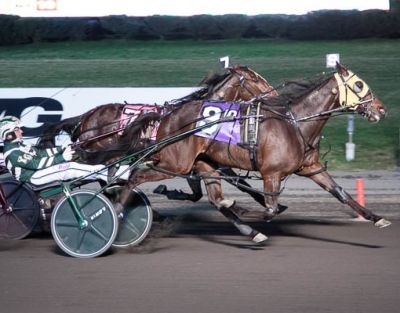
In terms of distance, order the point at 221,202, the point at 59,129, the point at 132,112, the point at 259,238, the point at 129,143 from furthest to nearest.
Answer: the point at 59,129 → the point at 132,112 → the point at 129,143 → the point at 221,202 → the point at 259,238

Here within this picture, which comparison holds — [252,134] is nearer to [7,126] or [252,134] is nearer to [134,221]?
[134,221]

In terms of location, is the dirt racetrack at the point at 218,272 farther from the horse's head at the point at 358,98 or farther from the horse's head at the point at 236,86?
the horse's head at the point at 236,86

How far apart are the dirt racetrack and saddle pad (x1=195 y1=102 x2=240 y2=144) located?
1155 millimetres

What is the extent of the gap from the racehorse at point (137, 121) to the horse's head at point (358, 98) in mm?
1051

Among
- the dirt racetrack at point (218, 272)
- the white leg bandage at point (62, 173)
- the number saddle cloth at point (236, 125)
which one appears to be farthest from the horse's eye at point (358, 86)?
the white leg bandage at point (62, 173)

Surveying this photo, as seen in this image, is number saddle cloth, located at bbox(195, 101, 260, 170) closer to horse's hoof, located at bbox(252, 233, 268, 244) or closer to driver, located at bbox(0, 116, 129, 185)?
horse's hoof, located at bbox(252, 233, 268, 244)

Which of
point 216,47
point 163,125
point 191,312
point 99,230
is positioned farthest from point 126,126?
point 216,47

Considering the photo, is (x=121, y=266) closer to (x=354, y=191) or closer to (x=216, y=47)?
(x=354, y=191)

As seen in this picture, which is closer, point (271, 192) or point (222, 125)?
point (271, 192)

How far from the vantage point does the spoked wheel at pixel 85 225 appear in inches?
367

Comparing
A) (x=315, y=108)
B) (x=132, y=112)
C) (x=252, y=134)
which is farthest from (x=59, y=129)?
(x=315, y=108)

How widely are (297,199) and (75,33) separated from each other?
2103 centimetres

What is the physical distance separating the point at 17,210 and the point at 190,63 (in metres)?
19.0

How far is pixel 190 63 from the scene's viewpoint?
94.0ft
